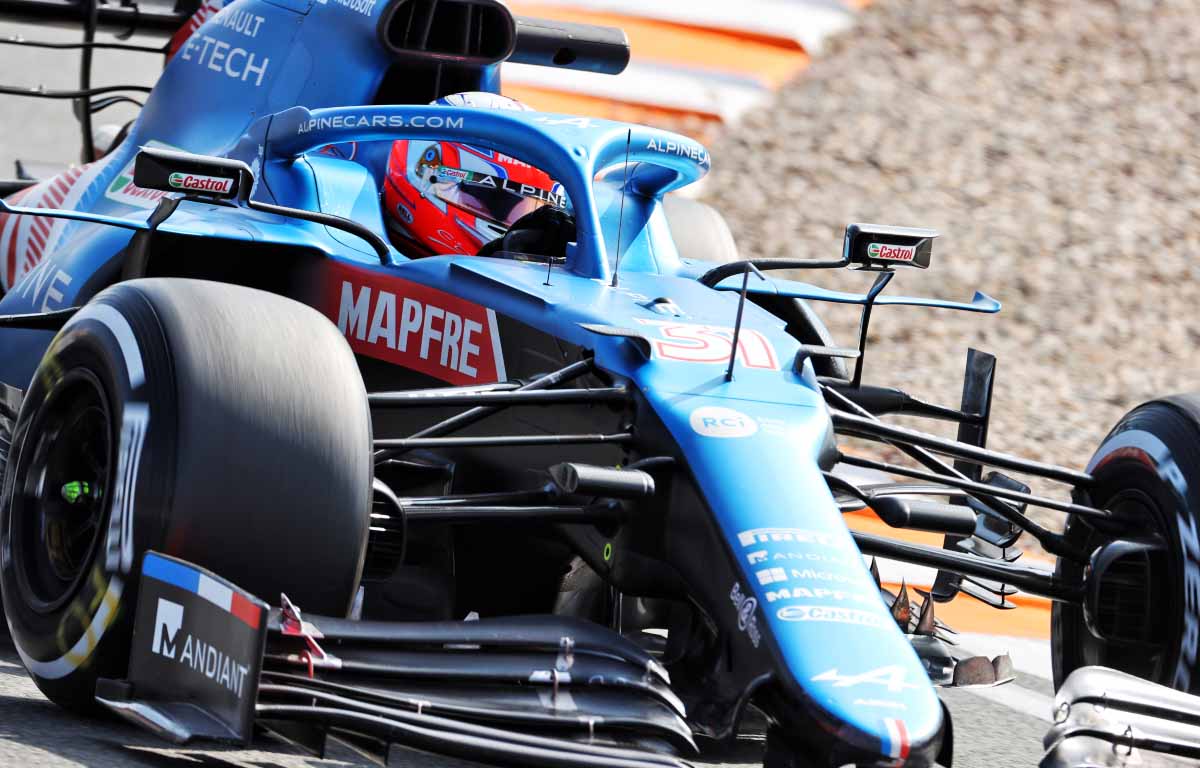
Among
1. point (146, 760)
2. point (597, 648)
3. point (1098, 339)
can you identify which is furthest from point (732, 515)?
point (1098, 339)

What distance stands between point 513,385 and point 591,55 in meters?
2.69

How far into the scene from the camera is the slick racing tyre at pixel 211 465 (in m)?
3.68

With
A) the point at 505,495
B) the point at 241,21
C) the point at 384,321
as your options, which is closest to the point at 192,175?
the point at 384,321

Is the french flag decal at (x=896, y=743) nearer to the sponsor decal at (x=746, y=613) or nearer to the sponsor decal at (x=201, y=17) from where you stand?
the sponsor decal at (x=746, y=613)

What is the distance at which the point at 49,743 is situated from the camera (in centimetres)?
369

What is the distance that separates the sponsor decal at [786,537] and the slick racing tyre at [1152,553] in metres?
1.13

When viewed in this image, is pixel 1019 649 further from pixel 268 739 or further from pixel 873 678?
pixel 268 739

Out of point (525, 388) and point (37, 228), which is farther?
point (37, 228)

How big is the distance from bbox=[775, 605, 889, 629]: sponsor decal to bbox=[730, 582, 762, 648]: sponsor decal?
60 mm

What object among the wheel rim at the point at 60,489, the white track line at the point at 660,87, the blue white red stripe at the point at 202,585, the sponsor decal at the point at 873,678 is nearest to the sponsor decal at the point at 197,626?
the blue white red stripe at the point at 202,585

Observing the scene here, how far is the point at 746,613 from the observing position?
367 centimetres

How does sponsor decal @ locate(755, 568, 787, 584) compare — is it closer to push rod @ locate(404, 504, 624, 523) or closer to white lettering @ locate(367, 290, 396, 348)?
push rod @ locate(404, 504, 624, 523)

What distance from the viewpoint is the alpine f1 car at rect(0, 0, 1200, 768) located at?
357 centimetres

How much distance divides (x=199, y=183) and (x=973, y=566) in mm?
→ 2054
